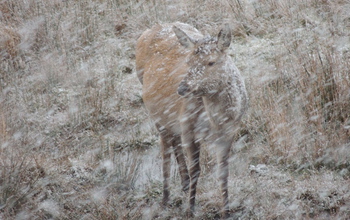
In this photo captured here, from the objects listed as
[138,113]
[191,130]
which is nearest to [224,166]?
[191,130]

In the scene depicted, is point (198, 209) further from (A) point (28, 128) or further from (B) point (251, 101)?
(A) point (28, 128)

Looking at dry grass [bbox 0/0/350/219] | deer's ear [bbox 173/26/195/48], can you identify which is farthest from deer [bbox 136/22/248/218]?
dry grass [bbox 0/0/350/219]

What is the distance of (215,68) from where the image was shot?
4.14 m

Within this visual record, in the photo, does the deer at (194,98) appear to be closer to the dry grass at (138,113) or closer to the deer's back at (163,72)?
the deer's back at (163,72)

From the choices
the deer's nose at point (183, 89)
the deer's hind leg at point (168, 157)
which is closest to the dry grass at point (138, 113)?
the deer's hind leg at point (168, 157)

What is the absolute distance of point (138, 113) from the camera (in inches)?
273

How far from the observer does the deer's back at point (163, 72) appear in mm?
4812

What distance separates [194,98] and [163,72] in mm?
712

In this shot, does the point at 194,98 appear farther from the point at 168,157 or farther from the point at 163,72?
the point at 168,157

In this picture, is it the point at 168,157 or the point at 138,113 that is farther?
the point at 138,113

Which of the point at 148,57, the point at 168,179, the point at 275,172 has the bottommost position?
the point at 275,172

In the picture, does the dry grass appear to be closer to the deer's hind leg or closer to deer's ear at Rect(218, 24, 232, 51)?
the deer's hind leg

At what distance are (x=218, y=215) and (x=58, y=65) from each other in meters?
4.45

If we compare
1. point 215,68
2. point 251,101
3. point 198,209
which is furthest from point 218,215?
point 251,101
